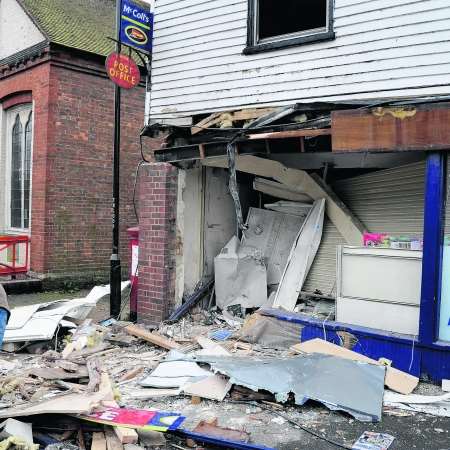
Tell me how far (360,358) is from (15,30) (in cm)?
1093

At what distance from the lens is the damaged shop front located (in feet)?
16.8

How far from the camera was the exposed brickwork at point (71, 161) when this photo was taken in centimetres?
1054

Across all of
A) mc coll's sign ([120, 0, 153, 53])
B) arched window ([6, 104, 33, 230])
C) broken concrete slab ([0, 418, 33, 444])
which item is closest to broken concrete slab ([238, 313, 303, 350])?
broken concrete slab ([0, 418, 33, 444])

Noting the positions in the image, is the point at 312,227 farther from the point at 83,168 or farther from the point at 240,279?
the point at 83,168

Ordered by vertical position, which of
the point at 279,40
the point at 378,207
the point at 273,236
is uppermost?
the point at 279,40

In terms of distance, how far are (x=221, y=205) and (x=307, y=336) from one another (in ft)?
9.76

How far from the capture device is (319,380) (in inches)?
183

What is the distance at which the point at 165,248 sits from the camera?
7223 mm

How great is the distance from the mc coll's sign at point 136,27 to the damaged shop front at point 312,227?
1383 mm

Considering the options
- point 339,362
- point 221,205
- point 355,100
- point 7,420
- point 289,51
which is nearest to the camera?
point 7,420

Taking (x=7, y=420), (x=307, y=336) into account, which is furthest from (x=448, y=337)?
(x=7, y=420)

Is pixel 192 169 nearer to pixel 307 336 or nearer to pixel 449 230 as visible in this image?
pixel 307 336

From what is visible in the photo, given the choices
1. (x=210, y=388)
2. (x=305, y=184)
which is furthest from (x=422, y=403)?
(x=305, y=184)

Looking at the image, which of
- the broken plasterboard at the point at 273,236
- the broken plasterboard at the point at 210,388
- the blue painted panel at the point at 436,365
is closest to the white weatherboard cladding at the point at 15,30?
the broken plasterboard at the point at 273,236
